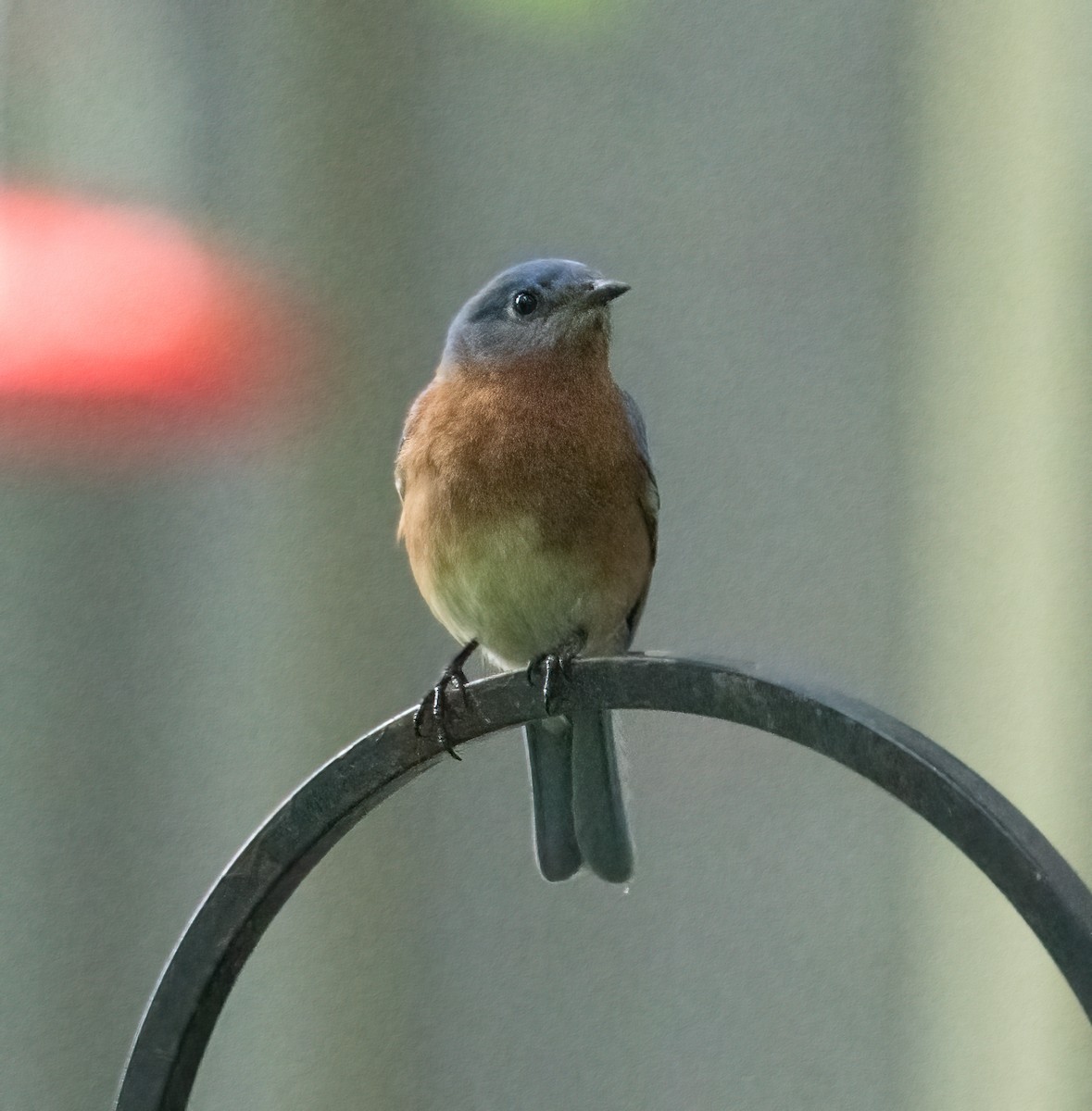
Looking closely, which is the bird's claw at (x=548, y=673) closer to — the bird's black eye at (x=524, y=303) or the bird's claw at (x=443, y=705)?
the bird's claw at (x=443, y=705)

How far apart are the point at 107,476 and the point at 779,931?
4.71ft

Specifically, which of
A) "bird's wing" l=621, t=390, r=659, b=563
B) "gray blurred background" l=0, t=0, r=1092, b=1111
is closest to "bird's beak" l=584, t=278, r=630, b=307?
"bird's wing" l=621, t=390, r=659, b=563

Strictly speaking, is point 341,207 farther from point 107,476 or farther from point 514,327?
point 514,327

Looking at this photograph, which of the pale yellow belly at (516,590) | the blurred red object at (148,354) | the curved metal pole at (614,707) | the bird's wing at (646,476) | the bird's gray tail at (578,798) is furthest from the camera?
the blurred red object at (148,354)

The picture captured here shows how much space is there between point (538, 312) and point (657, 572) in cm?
93

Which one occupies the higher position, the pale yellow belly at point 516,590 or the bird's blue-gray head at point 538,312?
the bird's blue-gray head at point 538,312

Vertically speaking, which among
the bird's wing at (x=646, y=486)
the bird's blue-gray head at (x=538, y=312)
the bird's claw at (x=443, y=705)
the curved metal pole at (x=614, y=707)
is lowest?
the curved metal pole at (x=614, y=707)

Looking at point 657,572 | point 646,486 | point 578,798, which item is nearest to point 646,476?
point 646,486

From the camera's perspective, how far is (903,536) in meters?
2.38

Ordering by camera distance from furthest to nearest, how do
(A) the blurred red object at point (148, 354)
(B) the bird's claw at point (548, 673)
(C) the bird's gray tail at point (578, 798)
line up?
(A) the blurred red object at point (148, 354)
(C) the bird's gray tail at point (578, 798)
(B) the bird's claw at point (548, 673)

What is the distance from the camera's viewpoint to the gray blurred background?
2260 mm

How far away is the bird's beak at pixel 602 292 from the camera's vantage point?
1.50 meters

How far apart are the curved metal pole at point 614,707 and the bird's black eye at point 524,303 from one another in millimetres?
558

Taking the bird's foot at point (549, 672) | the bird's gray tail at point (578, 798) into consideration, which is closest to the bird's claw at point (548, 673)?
the bird's foot at point (549, 672)
